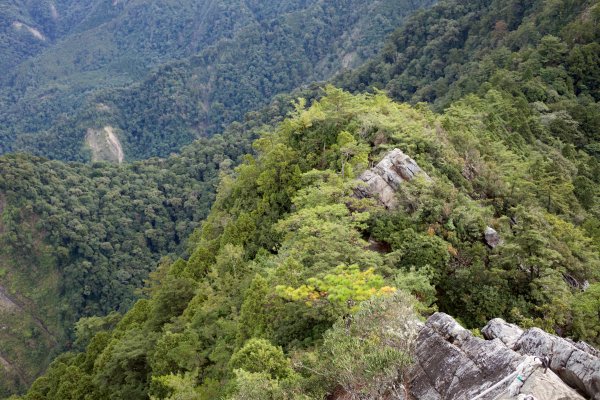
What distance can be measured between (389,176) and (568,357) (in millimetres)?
15386

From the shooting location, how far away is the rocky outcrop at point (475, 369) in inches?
415

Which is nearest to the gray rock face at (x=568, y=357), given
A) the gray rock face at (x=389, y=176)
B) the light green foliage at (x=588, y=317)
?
the light green foliage at (x=588, y=317)

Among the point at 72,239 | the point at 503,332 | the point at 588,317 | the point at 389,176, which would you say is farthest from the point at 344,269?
the point at 72,239

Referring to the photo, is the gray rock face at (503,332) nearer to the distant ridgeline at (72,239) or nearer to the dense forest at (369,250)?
the dense forest at (369,250)

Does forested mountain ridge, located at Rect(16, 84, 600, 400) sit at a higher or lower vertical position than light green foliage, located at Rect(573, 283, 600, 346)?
higher

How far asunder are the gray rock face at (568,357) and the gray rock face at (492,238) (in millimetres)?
12087

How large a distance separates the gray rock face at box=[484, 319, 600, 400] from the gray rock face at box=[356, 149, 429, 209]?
12.6 m

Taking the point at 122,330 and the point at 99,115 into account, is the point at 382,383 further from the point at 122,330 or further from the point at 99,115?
the point at 99,115

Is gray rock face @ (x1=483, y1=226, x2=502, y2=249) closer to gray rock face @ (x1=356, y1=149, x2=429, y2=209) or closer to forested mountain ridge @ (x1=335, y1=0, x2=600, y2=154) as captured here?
gray rock face @ (x1=356, y1=149, x2=429, y2=209)

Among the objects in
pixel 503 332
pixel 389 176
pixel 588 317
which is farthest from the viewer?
pixel 389 176

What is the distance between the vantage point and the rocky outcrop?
10.5 metres

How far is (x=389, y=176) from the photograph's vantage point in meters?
26.0

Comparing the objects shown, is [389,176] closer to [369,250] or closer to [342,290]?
[369,250]

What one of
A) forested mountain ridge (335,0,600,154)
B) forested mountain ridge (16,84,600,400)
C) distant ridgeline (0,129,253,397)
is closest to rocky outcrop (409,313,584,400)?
forested mountain ridge (16,84,600,400)
